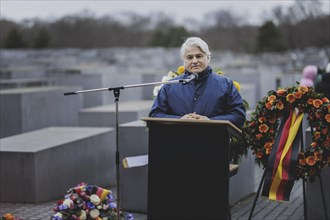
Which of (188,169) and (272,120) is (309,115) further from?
(188,169)

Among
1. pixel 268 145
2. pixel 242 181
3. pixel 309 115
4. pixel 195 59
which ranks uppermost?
pixel 195 59

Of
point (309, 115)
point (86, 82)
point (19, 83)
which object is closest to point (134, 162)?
point (309, 115)

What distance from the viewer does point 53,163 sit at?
8.77 metres

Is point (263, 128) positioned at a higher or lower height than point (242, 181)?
higher

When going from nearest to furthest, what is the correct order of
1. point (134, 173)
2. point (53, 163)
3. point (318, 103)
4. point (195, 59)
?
point (195, 59) < point (318, 103) < point (134, 173) < point (53, 163)

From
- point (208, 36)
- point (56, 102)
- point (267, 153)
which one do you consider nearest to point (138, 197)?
point (267, 153)

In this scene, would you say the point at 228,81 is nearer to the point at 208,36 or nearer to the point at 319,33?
the point at 319,33

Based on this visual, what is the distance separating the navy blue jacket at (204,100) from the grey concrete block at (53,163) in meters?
2.98

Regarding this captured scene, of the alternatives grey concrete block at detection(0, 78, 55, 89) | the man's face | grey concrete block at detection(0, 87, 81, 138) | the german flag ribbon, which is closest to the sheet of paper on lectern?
the man's face

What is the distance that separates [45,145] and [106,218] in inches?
150

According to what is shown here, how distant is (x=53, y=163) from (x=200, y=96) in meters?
3.54

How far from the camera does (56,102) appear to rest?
13.2 meters

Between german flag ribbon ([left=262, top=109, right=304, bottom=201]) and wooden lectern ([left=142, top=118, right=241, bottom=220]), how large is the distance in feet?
5.39

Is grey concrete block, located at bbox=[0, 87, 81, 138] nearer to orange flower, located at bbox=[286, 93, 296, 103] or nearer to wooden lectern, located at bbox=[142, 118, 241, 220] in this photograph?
orange flower, located at bbox=[286, 93, 296, 103]
